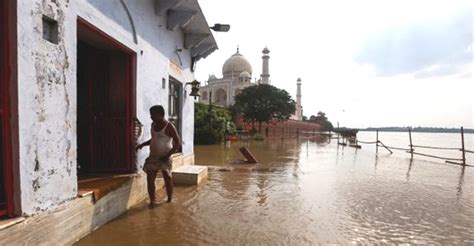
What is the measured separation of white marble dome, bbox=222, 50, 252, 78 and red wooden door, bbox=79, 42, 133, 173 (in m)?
58.1

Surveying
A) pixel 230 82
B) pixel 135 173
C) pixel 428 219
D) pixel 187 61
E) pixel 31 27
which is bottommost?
pixel 428 219

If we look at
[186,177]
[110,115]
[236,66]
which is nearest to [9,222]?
[110,115]

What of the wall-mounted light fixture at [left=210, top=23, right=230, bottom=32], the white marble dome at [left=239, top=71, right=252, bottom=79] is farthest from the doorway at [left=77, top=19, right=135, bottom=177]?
the white marble dome at [left=239, top=71, right=252, bottom=79]

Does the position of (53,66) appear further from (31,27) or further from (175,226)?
(175,226)

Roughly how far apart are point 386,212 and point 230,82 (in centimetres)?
5668

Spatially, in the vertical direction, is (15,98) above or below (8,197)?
above

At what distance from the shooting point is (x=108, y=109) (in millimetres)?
6352

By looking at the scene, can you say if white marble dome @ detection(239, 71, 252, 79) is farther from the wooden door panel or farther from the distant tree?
the wooden door panel

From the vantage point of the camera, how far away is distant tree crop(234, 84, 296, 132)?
45250 mm

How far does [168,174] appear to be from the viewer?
236 inches

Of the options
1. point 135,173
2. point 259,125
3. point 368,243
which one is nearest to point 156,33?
point 135,173

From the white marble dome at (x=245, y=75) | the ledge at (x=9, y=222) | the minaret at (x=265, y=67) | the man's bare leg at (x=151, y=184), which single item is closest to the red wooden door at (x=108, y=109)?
the man's bare leg at (x=151, y=184)

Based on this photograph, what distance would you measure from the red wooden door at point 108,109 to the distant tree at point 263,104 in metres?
38.9

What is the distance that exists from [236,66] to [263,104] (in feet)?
68.6
